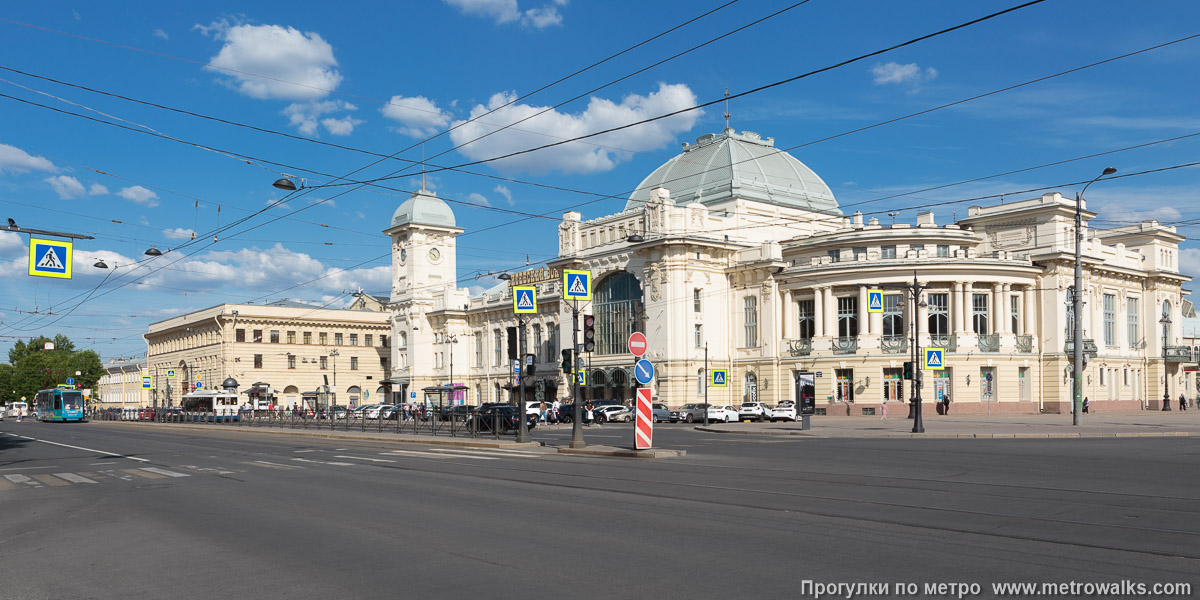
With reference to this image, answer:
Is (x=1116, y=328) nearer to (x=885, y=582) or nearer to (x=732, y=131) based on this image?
(x=732, y=131)

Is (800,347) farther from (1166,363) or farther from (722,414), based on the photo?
(1166,363)

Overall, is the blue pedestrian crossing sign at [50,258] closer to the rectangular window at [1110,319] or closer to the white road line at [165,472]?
the white road line at [165,472]

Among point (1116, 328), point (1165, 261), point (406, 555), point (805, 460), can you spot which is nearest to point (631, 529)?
point (406, 555)

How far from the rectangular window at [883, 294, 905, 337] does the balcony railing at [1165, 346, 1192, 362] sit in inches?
1047

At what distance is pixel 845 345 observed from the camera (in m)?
62.6

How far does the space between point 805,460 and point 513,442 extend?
11.8m

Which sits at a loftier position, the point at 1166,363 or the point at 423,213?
the point at 423,213

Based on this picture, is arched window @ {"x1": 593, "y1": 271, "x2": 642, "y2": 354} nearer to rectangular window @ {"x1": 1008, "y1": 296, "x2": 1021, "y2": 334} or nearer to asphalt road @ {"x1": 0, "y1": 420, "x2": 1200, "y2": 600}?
rectangular window @ {"x1": 1008, "y1": 296, "x2": 1021, "y2": 334}

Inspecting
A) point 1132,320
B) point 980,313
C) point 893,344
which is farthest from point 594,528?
point 1132,320

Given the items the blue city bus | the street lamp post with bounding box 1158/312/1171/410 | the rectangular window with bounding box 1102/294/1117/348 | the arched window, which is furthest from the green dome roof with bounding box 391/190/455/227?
the street lamp post with bounding box 1158/312/1171/410

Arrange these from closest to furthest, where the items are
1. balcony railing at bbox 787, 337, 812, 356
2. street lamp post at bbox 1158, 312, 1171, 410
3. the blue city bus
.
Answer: balcony railing at bbox 787, 337, 812, 356
street lamp post at bbox 1158, 312, 1171, 410
the blue city bus

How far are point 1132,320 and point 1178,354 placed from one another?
463 cm

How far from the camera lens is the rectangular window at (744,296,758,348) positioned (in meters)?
68.8

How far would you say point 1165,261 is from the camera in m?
75.7
